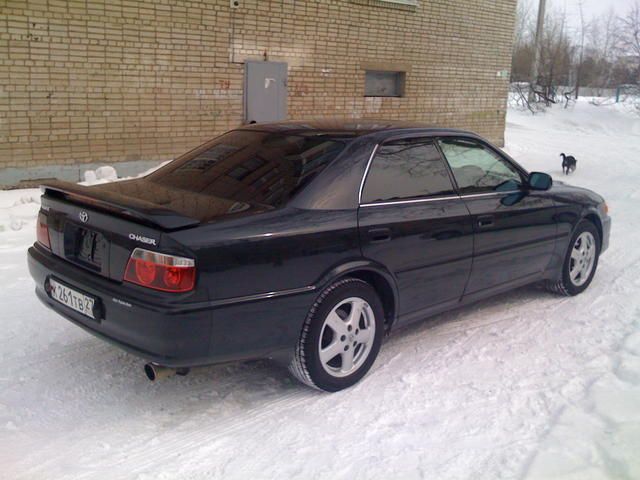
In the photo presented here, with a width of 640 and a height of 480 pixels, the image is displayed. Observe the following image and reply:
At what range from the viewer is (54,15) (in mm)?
8172

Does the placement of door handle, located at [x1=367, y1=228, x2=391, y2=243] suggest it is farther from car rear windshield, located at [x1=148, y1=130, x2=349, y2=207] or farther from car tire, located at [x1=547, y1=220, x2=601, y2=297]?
car tire, located at [x1=547, y1=220, x2=601, y2=297]

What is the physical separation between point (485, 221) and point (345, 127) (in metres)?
1.17

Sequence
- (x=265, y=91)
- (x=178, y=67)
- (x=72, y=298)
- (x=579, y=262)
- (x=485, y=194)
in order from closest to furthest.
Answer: (x=72, y=298) → (x=485, y=194) → (x=579, y=262) → (x=178, y=67) → (x=265, y=91)

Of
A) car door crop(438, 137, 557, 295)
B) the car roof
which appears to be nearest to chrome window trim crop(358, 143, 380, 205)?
the car roof

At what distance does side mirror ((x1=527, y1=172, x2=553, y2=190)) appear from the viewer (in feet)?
16.2

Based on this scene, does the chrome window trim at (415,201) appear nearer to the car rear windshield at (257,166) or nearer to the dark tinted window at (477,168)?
the dark tinted window at (477,168)

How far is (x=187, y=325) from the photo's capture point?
3113 mm

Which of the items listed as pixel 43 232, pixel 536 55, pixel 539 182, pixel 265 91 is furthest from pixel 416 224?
pixel 536 55

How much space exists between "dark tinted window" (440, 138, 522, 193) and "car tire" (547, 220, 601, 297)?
0.97 m

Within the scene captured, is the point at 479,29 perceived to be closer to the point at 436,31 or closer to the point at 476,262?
the point at 436,31

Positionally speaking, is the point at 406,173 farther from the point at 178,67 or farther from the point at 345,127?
the point at 178,67

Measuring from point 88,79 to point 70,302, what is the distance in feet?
19.2

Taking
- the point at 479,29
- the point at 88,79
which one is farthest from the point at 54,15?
the point at 479,29

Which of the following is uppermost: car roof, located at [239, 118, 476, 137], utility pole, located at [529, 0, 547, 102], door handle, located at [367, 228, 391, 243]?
utility pole, located at [529, 0, 547, 102]
